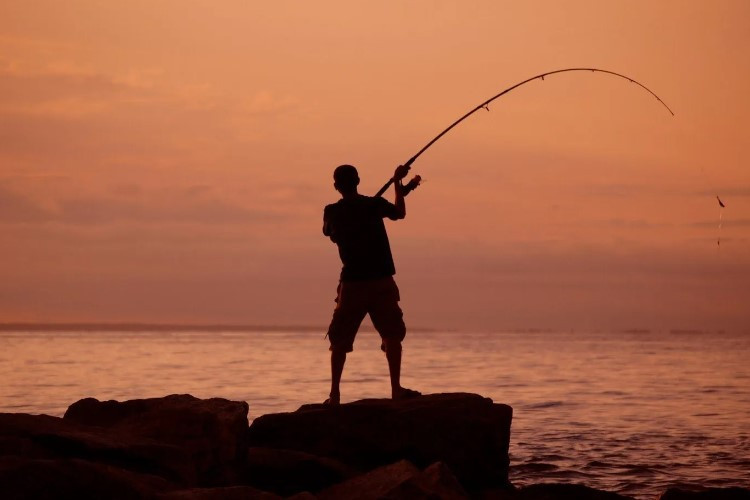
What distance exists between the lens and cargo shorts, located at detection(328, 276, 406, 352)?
9.18 metres

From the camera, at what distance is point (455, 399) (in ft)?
29.2

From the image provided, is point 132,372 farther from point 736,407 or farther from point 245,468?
point 245,468

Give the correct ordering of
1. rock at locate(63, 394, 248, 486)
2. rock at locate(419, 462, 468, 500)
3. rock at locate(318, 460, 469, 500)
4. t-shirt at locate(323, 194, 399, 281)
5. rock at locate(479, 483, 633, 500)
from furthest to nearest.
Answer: t-shirt at locate(323, 194, 399, 281)
rock at locate(479, 483, 633, 500)
rock at locate(63, 394, 248, 486)
rock at locate(419, 462, 468, 500)
rock at locate(318, 460, 469, 500)

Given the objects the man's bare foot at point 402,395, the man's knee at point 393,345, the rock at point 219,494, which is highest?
the man's knee at point 393,345

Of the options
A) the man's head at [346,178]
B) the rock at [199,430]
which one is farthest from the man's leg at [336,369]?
the rock at [199,430]

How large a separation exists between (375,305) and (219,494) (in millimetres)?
3444

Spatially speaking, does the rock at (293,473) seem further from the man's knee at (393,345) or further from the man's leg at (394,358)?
the man's knee at (393,345)

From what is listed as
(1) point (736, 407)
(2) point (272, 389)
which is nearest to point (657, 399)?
(1) point (736, 407)

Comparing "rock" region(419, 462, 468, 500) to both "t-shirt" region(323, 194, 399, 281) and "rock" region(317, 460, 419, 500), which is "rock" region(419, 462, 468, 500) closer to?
"rock" region(317, 460, 419, 500)

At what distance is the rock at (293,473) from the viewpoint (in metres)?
8.06

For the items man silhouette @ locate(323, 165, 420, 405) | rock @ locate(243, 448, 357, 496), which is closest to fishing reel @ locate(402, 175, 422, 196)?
man silhouette @ locate(323, 165, 420, 405)

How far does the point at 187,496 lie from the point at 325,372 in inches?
1000

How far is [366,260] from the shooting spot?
30.0 feet

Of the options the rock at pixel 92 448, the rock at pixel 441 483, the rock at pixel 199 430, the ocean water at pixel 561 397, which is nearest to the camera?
the rock at pixel 441 483
